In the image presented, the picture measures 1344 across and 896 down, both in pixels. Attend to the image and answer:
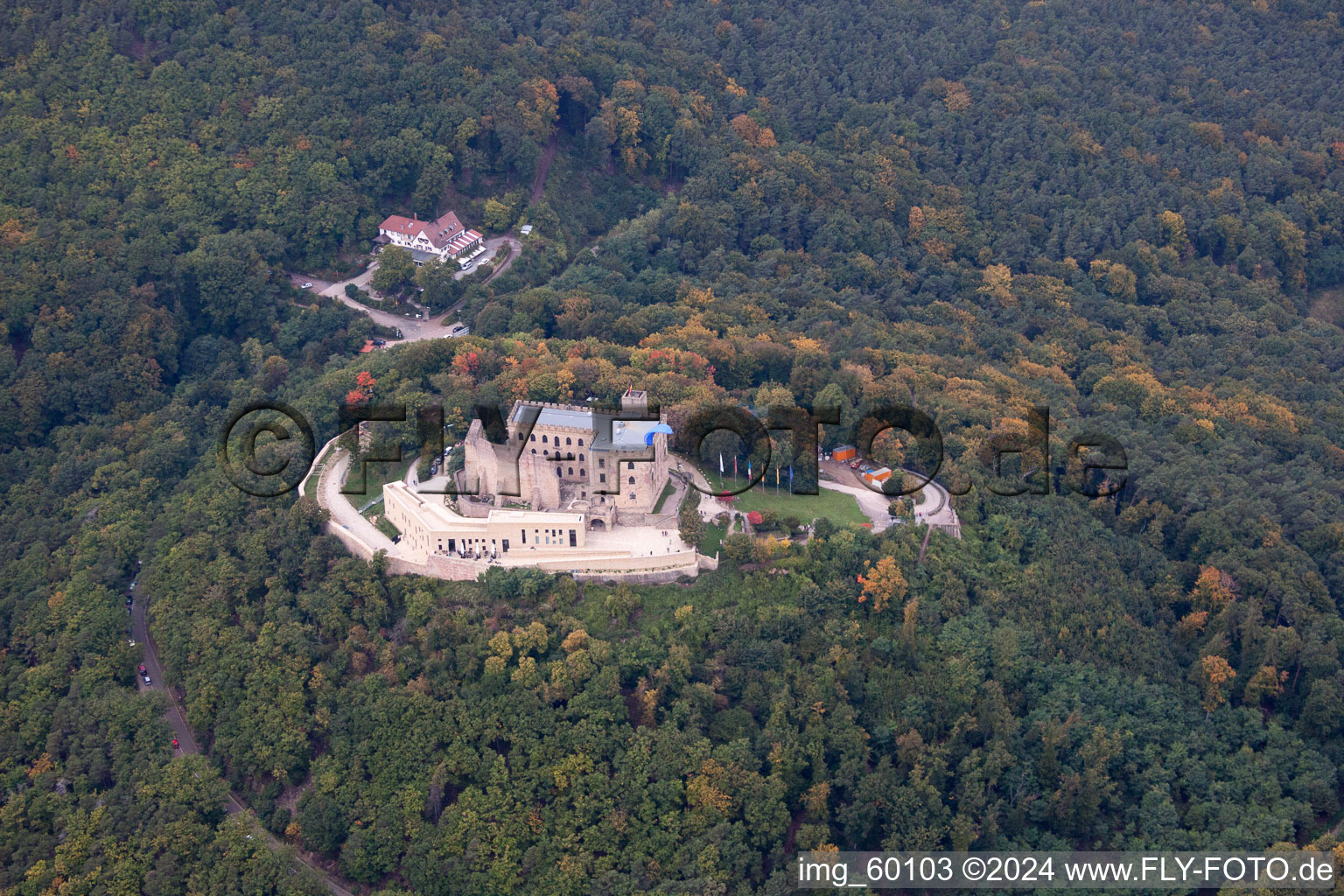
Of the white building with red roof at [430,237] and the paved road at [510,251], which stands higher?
the white building with red roof at [430,237]

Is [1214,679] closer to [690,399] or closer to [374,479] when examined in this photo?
[690,399]

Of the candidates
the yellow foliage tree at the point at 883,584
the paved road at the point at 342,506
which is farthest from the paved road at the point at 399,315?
the yellow foliage tree at the point at 883,584

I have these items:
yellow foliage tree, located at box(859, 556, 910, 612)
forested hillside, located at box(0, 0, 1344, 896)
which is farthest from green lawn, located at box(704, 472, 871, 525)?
yellow foliage tree, located at box(859, 556, 910, 612)

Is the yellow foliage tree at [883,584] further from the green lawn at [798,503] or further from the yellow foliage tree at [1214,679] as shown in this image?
the yellow foliage tree at [1214,679]

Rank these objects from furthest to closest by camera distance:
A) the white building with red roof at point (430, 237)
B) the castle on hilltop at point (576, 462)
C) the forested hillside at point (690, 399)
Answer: the white building with red roof at point (430, 237) < the castle on hilltop at point (576, 462) < the forested hillside at point (690, 399)

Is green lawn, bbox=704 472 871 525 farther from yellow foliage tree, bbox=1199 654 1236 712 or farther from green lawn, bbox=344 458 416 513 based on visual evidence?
yellow foliage tree, bbox=1199 654 1236 712

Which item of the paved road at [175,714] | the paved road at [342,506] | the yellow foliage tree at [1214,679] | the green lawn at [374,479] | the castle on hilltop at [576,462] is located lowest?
the paved road at [175,714]

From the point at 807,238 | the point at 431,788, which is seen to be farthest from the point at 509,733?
the point at 807,238
